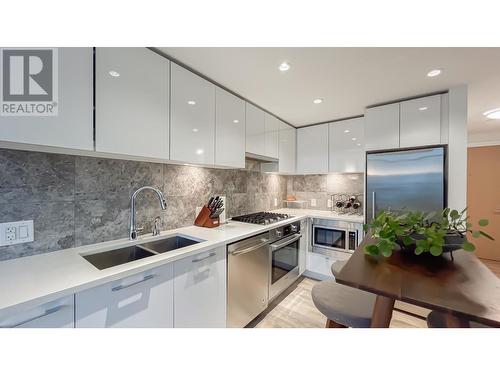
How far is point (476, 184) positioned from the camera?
3527mm

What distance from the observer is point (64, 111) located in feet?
3.12

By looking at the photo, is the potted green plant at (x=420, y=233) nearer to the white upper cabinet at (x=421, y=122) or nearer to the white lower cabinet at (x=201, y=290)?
the white lower cabinet at (x=201, y=290)

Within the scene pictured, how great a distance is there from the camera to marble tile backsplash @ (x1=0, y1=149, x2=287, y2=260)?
105 cm

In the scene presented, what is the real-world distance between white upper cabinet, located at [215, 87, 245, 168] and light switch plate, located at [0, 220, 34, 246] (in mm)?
1222

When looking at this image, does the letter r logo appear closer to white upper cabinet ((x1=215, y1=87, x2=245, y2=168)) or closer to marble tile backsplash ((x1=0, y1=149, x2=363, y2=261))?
marble tile backsplash ((x1=0, y1=149, x2=363, y2=261))

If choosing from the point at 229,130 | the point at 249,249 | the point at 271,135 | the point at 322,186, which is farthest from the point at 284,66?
the point at 322,186

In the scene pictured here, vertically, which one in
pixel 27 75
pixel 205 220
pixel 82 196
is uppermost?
pixel 27 75

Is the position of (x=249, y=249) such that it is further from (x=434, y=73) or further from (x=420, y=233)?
(x=434, y=73)

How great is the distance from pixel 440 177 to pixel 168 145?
246 cm

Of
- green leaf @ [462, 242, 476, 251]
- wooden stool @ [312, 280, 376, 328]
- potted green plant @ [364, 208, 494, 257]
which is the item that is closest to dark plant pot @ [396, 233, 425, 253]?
potted green plant @ [364, 208, 494, 257]

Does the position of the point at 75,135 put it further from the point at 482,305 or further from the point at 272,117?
the point at 272,117

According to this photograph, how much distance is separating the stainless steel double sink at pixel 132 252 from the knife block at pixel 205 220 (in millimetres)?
279

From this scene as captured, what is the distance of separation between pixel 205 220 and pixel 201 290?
68 cm

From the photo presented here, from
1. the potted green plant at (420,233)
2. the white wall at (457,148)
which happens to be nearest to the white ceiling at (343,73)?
the white wall at (457,148)
